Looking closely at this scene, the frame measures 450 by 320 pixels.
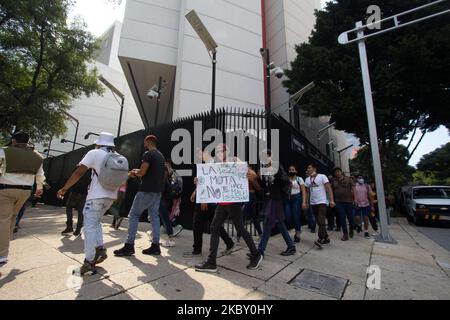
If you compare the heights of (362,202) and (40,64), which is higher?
(40,64)

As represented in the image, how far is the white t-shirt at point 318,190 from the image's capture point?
18.1ft

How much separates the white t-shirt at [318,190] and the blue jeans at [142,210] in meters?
3.62

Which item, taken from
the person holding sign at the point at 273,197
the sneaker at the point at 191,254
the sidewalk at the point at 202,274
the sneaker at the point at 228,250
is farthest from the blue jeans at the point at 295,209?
the sneaker at the point at 191,254

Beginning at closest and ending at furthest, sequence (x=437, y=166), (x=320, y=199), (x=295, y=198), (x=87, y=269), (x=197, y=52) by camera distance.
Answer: (x=87, y=269), (x=320, y=199), (x=295, y=198), (x=197, y=52), (x=437, y=166)

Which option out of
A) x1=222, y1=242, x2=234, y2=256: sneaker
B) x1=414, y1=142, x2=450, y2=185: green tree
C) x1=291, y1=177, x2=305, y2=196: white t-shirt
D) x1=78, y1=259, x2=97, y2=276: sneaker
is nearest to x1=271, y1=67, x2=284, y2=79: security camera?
x1=291, y1=177, x2=305, y2=196: white t-shirt

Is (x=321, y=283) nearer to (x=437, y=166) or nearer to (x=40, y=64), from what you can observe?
(x=40, y=64)

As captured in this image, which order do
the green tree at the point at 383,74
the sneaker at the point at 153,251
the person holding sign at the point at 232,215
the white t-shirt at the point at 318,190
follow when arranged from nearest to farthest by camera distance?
the person holding sign at the point at 232,215 → the sneaker at the point at 153,251 → the white t-shirt at the point at 318,190 → the green tree at the point at 383,74

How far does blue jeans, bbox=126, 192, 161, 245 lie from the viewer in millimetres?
3854

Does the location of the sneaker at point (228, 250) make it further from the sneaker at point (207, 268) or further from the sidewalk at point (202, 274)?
the sneaker at point (207, 268)

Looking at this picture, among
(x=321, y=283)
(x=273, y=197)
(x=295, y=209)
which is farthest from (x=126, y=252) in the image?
(x=295, y=209)

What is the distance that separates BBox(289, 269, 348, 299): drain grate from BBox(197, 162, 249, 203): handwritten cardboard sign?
51.0 inches

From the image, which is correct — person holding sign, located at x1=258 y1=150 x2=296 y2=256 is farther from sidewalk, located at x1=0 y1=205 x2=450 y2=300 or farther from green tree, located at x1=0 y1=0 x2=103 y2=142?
green tree, located at x1=0 y1=0 x2=103 y2=142

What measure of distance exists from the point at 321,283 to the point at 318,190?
9.08 ft

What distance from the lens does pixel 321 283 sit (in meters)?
3.19
